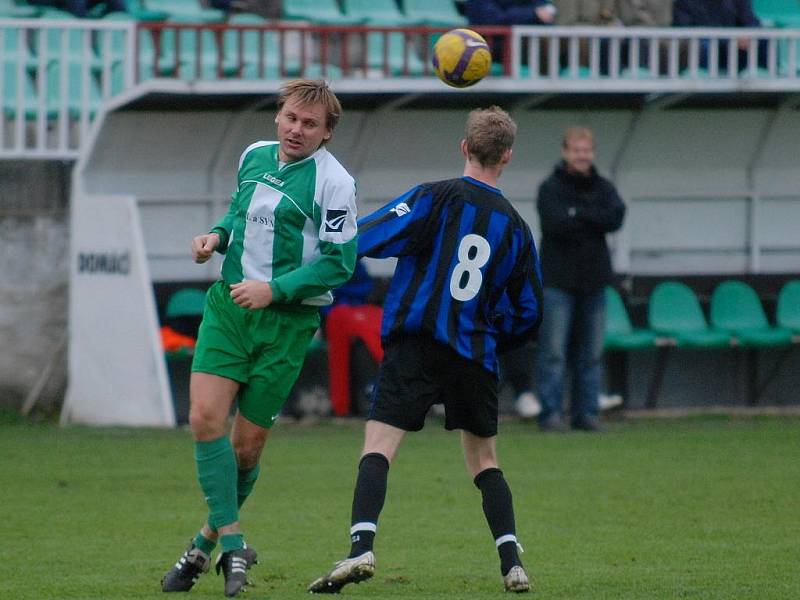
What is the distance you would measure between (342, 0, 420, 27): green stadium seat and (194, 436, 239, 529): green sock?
9.47 metres

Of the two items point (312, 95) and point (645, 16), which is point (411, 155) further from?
point (312, 95)

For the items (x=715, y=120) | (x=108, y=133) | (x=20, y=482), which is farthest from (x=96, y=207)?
(x=715, y=120)

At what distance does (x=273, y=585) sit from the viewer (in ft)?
20.8

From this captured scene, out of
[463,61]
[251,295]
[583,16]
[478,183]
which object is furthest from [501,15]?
[251,295]

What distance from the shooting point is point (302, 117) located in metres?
6.10

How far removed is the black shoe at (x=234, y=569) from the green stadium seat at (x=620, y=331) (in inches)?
328

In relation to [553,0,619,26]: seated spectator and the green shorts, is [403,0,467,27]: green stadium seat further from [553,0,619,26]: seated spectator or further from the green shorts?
the green shorts

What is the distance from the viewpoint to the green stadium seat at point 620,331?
14117 mm

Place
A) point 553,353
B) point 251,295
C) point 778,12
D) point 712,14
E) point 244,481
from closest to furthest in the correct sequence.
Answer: point 251,295 < point 244,481 < point 553,353 < point 712,14 < point 778,12

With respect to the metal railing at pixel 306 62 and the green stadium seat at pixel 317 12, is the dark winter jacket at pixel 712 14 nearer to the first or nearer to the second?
the metal railing at pixel 306 62

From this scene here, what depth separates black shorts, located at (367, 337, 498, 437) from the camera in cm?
621

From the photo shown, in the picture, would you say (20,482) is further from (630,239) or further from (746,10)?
(746,10)

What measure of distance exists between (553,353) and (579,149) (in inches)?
63.5

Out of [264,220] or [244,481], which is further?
[244,481]
